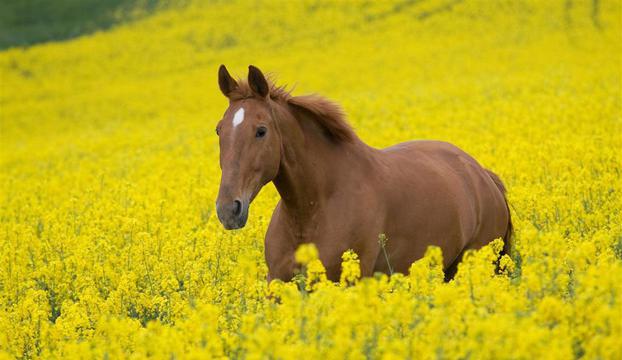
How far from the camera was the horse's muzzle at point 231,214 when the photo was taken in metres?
4.95

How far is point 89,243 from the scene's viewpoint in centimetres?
727

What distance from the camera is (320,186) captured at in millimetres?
5691

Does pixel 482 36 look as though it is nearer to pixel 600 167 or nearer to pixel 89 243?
pixel 600 167

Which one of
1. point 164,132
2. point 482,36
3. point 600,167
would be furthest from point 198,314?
point 482,36

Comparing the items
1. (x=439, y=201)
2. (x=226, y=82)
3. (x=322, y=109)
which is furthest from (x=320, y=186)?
(x=439, y=201)

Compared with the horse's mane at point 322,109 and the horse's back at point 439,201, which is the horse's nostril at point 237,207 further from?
the horse's back at point 439,201

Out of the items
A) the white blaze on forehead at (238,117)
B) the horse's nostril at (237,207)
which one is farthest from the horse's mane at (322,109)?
the horse's nostril at (237,207)


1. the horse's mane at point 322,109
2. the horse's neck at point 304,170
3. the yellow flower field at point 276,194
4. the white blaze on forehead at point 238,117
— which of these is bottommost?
the yellow flower field at point 276,194

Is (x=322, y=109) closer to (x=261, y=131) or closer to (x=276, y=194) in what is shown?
(x=261, y=131)

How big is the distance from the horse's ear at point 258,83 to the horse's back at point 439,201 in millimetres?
1201

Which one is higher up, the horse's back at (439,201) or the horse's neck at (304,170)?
the horse's neck at (304,170)

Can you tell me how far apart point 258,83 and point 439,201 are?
1.86 m

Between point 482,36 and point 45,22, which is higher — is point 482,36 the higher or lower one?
the lower one

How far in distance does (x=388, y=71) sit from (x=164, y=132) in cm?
1120
